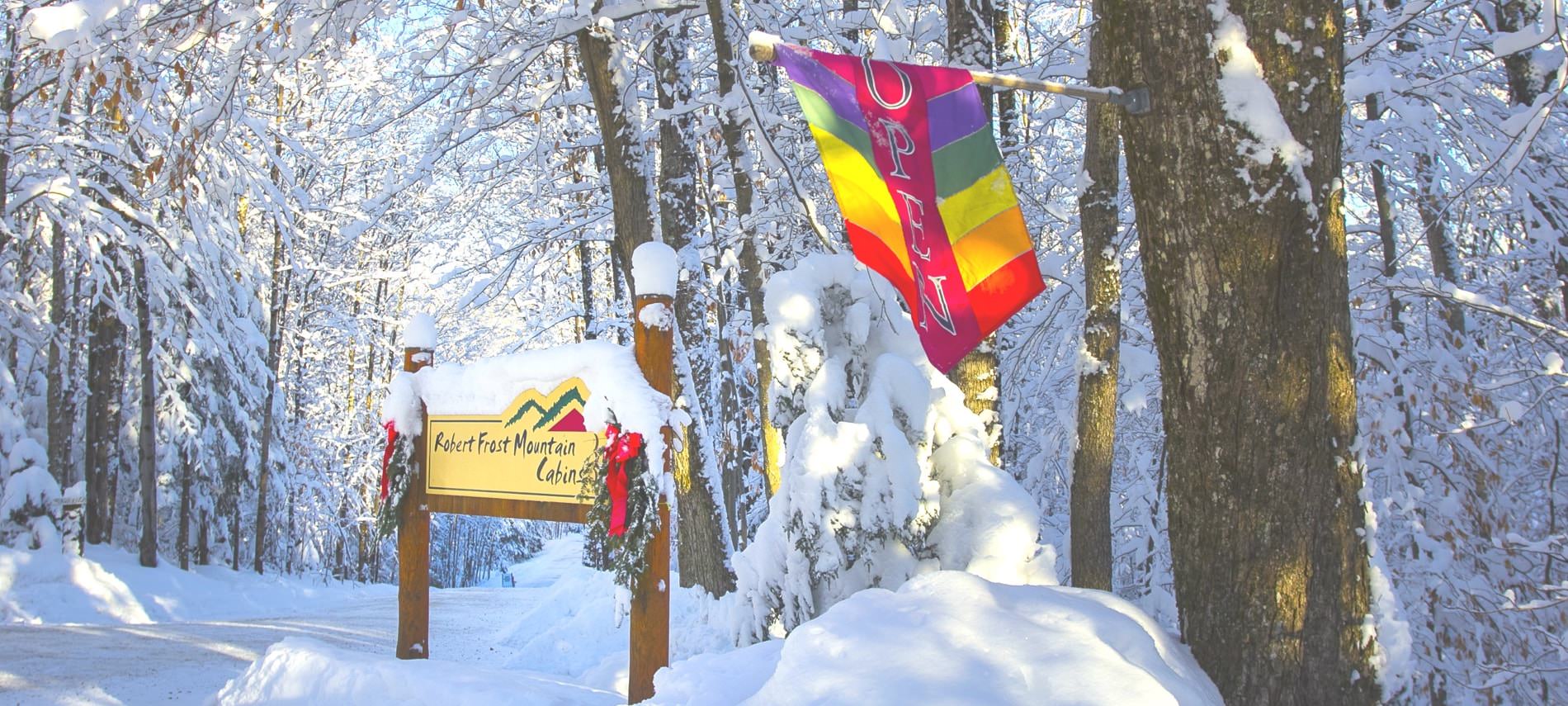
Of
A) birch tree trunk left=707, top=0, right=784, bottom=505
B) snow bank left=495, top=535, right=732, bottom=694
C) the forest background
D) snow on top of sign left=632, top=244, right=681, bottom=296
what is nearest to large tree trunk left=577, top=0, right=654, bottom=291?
the forest background

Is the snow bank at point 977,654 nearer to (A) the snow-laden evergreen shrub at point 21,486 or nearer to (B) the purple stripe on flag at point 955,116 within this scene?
(B) the purple stripe on flag at point 955,116

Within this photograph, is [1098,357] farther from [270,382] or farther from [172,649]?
[270,382]

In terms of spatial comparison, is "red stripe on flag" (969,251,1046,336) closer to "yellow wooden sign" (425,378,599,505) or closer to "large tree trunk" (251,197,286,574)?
"yellow wooden sign" (425,378,599,505)

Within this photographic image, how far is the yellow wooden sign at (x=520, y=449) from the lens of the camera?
516cm

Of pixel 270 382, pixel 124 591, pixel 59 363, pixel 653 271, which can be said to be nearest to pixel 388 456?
pixel 653 271

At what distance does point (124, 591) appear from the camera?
520 inches

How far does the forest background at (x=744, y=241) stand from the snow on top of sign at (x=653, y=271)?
32.4 inches

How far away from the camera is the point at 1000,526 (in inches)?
207

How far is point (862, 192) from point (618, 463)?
1990 mm

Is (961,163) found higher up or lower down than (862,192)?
higher up

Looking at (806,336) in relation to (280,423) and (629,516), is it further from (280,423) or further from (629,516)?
(280,423)

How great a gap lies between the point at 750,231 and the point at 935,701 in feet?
21.9

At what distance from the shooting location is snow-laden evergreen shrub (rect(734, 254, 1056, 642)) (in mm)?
5199

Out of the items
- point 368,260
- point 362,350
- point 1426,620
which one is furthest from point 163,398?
point 1426,620
